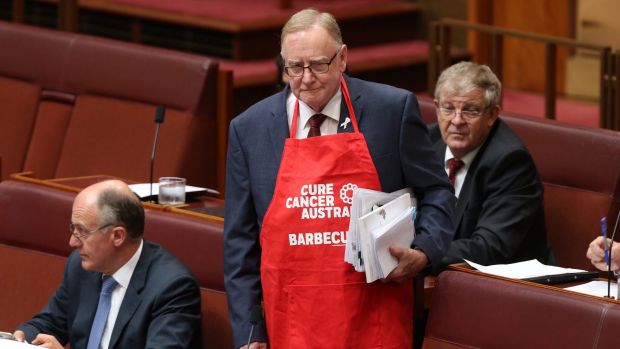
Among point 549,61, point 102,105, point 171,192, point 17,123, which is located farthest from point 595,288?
point 17,123

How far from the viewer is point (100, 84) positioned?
4574 mm

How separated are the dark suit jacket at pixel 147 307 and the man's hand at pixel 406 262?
0.54 meters

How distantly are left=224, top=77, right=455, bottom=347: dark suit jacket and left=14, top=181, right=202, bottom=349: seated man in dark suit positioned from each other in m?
0.23

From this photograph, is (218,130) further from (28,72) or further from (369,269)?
(369,269)

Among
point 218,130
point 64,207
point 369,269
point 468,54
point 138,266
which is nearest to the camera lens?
point 369,269

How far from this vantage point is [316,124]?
8.50ft

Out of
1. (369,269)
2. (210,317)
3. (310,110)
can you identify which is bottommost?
(210,317)

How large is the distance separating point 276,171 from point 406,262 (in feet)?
1.01

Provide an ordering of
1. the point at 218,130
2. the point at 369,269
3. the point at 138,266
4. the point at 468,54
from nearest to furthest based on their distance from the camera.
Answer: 1. the point at 369,269
2. the point at 138,266
3. the point at 218,130
4. the point at 468,54

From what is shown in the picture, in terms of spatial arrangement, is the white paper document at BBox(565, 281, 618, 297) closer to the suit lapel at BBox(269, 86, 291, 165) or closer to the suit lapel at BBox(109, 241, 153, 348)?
the suit lapel at BBox(269, 86, 291, 165)

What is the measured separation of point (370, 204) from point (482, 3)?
12.1 ft

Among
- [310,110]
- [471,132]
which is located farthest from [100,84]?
[310,110]

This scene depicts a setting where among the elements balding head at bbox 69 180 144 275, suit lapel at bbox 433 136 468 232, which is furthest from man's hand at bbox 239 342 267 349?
suit lapel at bbox 433 136 468 232

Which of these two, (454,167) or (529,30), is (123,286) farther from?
(529,30)
